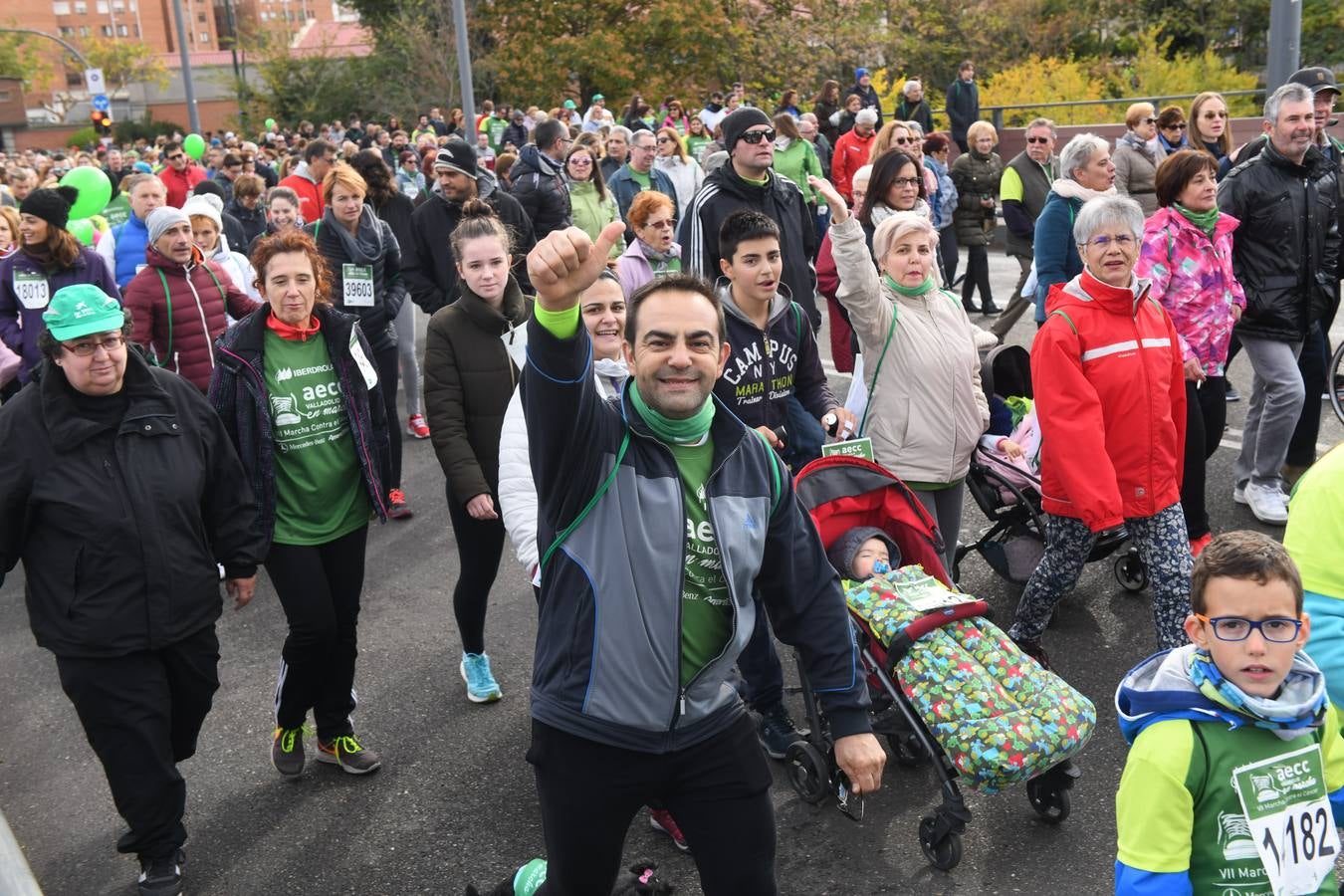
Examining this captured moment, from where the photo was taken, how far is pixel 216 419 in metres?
4.39

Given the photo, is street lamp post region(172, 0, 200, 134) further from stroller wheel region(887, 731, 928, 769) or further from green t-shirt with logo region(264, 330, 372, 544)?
stroller wheel region(887, 731, 928, 769)

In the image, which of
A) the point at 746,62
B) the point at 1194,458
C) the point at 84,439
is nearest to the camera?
the point at 84,439

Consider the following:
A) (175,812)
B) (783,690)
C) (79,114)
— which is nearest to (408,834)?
(175,812)

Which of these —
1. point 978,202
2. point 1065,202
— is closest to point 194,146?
point 978,202

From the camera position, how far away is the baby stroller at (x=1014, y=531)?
5.78 meters

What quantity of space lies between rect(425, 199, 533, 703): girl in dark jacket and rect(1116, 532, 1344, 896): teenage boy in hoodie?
2.88 meters

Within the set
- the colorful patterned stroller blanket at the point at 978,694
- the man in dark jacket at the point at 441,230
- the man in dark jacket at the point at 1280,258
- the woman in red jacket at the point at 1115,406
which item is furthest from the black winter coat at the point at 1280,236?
the man in dark jacket at the point at 441,230

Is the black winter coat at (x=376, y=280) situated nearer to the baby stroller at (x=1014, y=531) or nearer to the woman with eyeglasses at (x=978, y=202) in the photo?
the baby stroller at (x=1014, y=531)

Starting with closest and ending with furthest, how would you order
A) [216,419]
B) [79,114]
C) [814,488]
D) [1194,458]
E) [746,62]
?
[216,419] < [814,488] < [1194,458] < [746,62] < [79,114]

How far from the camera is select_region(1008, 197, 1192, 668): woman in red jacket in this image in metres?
4.92

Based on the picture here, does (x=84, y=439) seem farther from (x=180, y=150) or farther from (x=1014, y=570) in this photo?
(x=180, y=150)

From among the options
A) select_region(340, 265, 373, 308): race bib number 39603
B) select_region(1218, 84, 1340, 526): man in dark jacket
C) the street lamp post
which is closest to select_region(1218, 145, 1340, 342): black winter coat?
select_region(1218, 84, 1340, 526): man in dark jacket

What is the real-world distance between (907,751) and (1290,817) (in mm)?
2151

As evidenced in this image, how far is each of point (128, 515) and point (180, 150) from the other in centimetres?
1220
